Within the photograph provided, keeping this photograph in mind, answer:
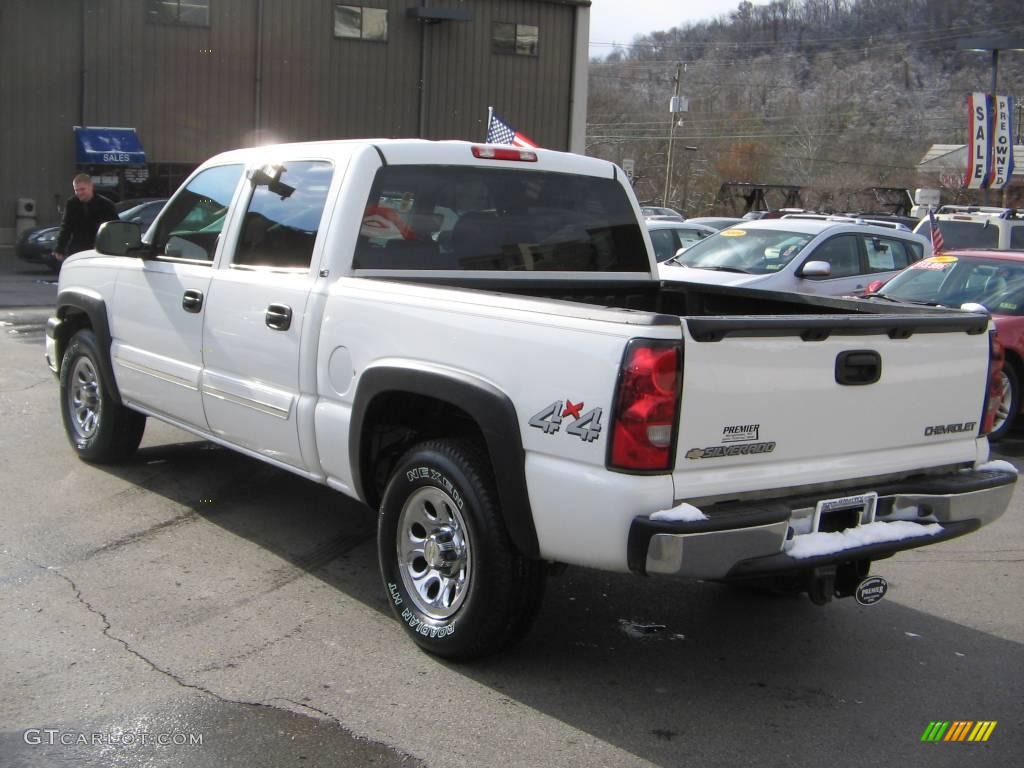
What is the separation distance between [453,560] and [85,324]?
12.9 ft

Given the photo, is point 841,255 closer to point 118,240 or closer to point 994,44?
point 118,240

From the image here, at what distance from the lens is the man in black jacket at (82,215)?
36.4 feet

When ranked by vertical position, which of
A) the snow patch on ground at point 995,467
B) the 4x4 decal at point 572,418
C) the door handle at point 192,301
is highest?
the door handle at point 192,301

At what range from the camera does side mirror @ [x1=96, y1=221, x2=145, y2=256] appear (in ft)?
20.2

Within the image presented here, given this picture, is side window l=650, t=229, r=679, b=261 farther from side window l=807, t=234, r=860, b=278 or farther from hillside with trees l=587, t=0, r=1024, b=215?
hillside with trees l=587, t=0, r=1024, b=215

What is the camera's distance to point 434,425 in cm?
450

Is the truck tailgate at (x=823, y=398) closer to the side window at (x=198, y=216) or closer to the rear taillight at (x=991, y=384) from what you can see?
the rear taillight at (x=991, y=384)

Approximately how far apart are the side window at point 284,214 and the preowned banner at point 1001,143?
68.2 feet

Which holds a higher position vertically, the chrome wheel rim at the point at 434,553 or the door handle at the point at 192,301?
the door handle at the point at 192,301

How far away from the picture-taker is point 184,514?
20.2 ft

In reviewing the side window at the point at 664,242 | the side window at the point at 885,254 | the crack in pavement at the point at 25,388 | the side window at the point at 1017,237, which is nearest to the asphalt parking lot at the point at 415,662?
the crack in pavement at the point at 25,388

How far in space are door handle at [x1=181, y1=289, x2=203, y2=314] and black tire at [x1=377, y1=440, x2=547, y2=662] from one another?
1752mm

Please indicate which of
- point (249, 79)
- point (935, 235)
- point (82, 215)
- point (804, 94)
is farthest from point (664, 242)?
point (804, 94)

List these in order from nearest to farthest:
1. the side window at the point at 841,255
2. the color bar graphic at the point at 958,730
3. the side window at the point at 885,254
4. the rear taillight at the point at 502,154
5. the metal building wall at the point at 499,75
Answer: the color bar graphic at the point at 958,730 → the rear taillight at the point at 502,154 → the side window at the point at 841,255 → the side window at the point at 885,254 → the metal building wall at the point at 499,75
